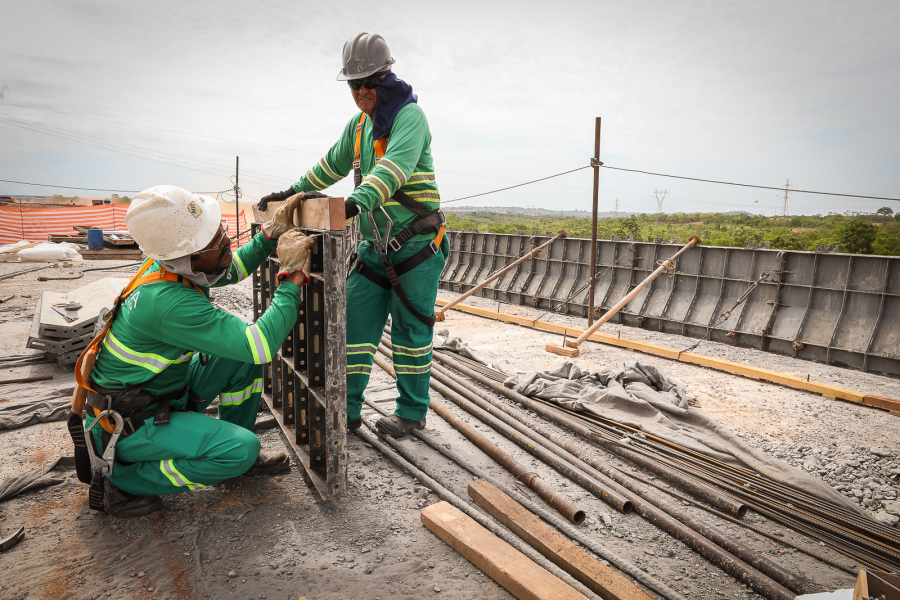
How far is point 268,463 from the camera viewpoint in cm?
316

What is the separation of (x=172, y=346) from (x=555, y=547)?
7.07ft

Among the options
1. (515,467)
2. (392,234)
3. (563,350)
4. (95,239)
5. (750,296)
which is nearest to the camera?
(515,467)

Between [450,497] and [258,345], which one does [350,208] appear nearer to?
[258,345]

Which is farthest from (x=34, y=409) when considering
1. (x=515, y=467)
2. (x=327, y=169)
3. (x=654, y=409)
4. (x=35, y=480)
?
(x=654, y=409)

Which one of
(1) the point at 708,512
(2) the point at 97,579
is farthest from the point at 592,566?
(2) the point at 97,579

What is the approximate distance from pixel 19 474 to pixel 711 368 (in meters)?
6.95

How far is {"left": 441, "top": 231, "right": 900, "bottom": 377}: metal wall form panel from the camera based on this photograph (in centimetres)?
720

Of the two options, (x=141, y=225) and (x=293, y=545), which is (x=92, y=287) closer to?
(x=141, y=225)

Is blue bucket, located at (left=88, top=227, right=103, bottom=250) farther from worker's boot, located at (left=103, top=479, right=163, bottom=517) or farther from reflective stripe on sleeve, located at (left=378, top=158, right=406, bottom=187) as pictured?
reflective stripe on sleeve, located at (left=378, top=158, right=406, bottom=187)

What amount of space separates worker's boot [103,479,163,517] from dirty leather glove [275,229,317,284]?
1406 millimetres

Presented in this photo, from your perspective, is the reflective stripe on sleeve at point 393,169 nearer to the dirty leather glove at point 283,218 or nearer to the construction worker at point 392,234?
the construction worker at point 392,234

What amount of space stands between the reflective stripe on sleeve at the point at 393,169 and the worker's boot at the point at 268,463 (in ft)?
6.08

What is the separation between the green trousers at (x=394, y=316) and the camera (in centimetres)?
353

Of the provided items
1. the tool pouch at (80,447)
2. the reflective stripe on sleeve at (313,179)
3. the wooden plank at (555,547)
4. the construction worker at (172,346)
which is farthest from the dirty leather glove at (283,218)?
the wooden plank at (555,547)
